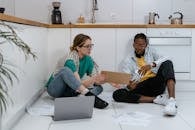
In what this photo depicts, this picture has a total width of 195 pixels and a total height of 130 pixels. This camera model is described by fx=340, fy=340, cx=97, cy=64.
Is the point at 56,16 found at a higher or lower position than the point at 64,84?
higher

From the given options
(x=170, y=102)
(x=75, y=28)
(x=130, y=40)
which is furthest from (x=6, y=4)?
(x=170, y=102)

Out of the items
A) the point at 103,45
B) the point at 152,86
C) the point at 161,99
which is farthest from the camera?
the point at 103,45

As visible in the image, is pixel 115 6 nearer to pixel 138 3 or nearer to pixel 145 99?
pixel 138 3

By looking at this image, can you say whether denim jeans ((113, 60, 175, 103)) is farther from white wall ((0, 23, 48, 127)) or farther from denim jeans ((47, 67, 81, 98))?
white wall ((0, 23, 48, 127))

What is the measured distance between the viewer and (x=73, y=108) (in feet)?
9.62

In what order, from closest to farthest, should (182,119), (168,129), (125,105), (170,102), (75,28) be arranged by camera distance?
(168,129), (182,119), (170,102), (125,105), (75,28)

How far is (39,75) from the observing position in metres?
3.91

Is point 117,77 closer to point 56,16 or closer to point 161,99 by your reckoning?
point 161,99

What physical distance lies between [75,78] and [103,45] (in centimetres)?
127

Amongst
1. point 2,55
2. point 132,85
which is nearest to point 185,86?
point 132,85

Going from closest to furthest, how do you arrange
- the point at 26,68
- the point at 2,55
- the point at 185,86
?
the point at 2,55 → the point at 26,68 → the point at 185,86

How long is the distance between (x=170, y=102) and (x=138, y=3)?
7.04 feet

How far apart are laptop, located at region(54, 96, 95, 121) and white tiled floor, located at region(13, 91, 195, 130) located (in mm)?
58

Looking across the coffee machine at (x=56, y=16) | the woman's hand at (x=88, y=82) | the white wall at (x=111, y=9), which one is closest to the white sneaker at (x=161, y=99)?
the woman's hand at (x=88, y=82)
